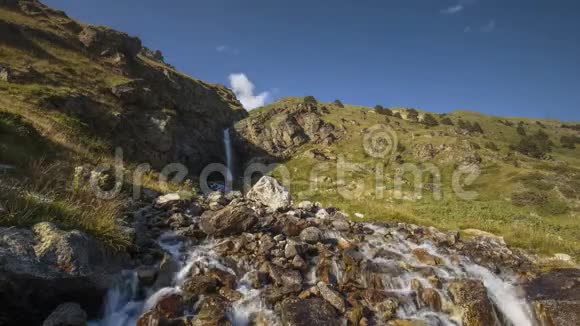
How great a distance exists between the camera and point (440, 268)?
1218cm

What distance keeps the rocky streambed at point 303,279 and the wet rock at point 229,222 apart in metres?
0.04

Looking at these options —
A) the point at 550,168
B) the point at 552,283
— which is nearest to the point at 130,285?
the point at 552,283

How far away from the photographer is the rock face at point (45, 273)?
5.99 meters

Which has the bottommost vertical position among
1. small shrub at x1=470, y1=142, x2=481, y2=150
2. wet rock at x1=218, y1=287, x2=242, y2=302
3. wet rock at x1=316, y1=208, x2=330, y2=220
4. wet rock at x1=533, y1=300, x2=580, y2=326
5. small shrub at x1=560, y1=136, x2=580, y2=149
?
wet rock at x1=533, y1=300, x2=580, y2=326

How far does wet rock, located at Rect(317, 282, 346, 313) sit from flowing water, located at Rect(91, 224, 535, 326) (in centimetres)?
81

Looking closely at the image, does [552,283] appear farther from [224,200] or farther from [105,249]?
[105,249]

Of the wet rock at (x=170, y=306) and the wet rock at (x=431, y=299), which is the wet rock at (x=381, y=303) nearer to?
the wet rock at (x=431, y=299)

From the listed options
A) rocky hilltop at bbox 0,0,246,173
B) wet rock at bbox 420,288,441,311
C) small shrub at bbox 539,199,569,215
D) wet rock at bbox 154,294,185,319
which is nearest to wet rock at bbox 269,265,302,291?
wet rock at bbox 154,294,185,319

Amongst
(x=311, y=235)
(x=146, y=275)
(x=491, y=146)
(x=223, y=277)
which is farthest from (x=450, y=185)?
(x=146, y=275)

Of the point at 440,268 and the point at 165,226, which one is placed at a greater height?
the point at 165,226

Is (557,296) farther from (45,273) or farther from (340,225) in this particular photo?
(45,273)

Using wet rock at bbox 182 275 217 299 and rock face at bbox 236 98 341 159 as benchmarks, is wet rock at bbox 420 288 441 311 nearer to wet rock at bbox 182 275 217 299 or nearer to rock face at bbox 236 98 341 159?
wet rock at bbox 182 275 217 299

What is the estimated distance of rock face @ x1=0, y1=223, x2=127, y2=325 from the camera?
5988mm

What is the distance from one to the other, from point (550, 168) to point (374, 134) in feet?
104
